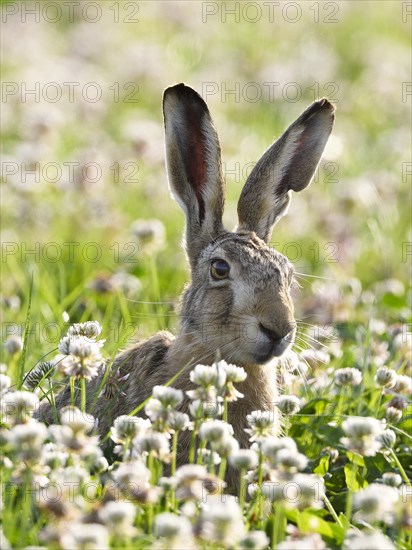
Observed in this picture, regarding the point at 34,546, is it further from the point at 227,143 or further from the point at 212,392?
the point at 227,143

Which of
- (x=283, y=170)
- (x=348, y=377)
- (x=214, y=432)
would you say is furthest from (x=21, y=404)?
(x=283, y=170)

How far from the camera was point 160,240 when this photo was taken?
683 centimetres

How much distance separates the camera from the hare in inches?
190

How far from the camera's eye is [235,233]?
544cm

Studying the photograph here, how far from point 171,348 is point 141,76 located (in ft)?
30.1

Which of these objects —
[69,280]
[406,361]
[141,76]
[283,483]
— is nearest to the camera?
[283,483]

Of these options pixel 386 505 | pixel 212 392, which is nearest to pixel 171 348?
pixel 212 392

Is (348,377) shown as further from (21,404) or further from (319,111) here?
(319,111)

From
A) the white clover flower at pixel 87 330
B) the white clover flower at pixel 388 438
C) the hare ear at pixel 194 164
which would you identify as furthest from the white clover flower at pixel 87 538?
the hare ear at pixel 194 164

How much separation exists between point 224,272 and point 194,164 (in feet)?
3.01

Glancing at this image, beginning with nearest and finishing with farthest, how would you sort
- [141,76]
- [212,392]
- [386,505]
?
[386,505] → [212,392] → [141,76]

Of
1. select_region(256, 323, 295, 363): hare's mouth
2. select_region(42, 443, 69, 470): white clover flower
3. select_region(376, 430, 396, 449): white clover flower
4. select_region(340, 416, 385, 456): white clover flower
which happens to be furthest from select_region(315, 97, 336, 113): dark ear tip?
select_region(42, 443, 69, 470): white clover flower

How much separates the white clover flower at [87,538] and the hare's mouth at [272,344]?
1.84 m

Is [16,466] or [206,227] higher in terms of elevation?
[206,227]
